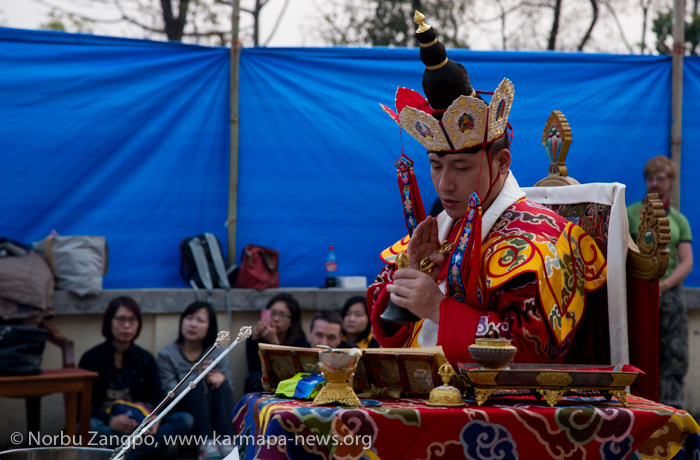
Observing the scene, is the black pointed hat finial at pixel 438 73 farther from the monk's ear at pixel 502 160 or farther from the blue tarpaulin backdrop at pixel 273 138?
the blue tarpaulin backdrop at pixel 273 138

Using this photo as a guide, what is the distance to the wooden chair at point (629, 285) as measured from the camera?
2.53m

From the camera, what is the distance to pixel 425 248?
8.05 feet

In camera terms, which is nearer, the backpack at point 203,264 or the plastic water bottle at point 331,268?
the backpack at point 203,264

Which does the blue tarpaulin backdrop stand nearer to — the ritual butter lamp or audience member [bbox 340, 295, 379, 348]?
audience member [bbox 340, 295, 379, 348]

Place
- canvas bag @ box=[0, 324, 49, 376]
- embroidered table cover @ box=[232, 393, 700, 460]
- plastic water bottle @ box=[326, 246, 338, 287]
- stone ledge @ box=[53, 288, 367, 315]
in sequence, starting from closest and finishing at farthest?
1. embroidered table cover @ box=[232, 393, 700, 460]
2. canvas bag @ box=[0, 324, 49, 376]
3. stone ledge @ box=[53, 288, 367, 315]
4. plastic water bottle @ box=[326, 246, 338, 287]

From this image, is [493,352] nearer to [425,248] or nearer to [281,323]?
[425,248]

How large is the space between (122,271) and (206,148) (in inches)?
38.3

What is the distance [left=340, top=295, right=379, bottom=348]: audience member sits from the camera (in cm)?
560

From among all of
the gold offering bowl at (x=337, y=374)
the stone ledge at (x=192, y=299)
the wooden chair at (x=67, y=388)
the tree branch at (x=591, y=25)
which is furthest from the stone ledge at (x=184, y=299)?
the tree branch at (x=591, y=25)

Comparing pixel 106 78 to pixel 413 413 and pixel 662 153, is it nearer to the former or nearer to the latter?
pixel 662 153

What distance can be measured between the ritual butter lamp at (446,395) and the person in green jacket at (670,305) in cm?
382

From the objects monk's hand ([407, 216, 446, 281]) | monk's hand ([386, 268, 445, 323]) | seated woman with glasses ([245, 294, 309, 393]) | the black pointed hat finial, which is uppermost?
the black pointed hat finial

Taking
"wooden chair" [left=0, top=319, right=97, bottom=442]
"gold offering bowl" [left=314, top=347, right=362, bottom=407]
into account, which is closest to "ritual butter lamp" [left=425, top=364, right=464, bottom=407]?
"gold offering bowl" [left=314, top=347, right=362, bottom=407]

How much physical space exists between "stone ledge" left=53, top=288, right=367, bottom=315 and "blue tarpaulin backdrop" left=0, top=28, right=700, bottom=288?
0.13 meters
